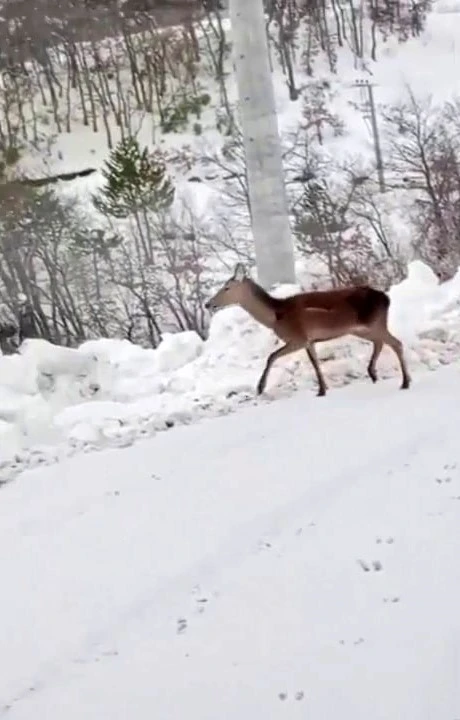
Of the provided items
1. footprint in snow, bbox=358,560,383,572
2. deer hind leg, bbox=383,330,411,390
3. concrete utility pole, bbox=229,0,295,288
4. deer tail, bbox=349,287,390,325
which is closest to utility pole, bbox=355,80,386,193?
concrete utility pole, bbox=229,0,295,288

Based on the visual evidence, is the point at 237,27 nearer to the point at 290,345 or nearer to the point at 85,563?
the point at 290,345

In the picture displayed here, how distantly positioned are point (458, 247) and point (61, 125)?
11120mm

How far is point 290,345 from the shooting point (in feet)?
13.9

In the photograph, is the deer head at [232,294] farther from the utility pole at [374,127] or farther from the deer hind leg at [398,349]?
the utility pole at [374,127]

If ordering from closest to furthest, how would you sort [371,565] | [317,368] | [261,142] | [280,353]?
[371,565]
[317,368]
[280,353]
[261,142]

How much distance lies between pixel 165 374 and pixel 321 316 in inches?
30.0

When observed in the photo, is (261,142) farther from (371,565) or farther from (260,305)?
(371,565)

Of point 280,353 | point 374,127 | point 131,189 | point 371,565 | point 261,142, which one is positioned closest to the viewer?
point 371,565

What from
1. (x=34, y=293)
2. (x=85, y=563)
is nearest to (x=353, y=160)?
(x=34, y=293)

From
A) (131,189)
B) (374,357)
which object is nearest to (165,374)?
(374,357)

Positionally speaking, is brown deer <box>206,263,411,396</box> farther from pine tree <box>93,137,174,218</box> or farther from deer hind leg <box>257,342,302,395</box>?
pine tree <box>93,137,174,218</box>

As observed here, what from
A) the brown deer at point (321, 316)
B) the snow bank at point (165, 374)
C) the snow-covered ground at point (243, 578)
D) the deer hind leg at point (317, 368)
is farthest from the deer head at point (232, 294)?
the snow-covered ground at point (243, 578)

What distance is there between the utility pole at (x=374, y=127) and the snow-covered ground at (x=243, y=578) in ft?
36.2

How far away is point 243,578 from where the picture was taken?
2205mm
